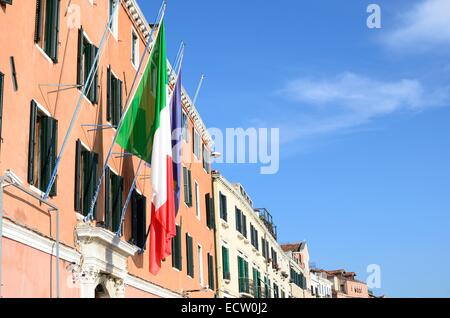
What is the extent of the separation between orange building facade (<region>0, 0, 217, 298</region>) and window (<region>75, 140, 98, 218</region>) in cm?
2

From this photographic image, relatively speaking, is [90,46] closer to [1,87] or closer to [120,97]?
[120,97]

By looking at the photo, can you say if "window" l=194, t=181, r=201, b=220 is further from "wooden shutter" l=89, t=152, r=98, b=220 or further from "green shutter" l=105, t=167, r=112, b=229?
"wooden shutter" l=89, t=152, r=98, b=220

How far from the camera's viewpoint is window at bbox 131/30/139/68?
70.1 ft

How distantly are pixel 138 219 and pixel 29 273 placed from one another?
24.0ft

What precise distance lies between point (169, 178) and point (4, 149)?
238 inches

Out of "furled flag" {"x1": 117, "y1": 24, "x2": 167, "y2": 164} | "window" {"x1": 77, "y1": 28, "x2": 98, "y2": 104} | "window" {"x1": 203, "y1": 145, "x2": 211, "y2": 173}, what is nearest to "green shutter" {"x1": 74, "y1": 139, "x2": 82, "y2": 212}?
"furled flag" {"x1": 117, "y1": 24, "x2": 167, "y2": 164}

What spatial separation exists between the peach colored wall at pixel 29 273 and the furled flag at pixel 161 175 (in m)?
3.24

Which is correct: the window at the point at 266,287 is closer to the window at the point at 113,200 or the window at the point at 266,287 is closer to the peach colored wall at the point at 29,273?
the window at the point at 113,200

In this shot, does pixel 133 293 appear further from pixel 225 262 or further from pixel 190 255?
pixel 225 262

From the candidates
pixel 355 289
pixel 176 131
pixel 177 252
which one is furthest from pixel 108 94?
pixel 355 289

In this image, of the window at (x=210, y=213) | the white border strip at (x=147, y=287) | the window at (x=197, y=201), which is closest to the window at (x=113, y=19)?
the white border strip at (x=147, y=287)

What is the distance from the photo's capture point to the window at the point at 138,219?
62.8 feet

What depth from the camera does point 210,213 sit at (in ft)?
99.8
